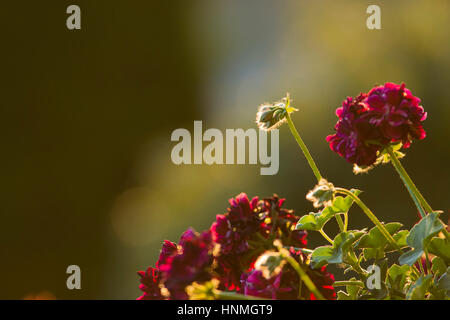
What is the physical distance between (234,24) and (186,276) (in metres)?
2.12

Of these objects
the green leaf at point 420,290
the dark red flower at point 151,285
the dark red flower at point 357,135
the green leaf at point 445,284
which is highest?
the dark red flower at point 357,135

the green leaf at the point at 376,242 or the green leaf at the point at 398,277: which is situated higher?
the green leaf at the point at 376,242

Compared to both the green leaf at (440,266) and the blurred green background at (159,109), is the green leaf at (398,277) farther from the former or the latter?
the blurred green background at (159,109)

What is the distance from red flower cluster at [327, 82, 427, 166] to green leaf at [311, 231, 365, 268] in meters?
0.06

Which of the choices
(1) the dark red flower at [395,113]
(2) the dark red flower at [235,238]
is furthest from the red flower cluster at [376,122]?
(2) the dark red flower at [235,238]

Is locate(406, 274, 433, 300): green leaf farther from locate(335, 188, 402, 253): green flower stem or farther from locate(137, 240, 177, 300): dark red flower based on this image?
locate(137, 240, 177, 300): dark red flower

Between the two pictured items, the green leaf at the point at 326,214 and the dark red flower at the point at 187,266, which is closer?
the dark red flower at the point at 187,266

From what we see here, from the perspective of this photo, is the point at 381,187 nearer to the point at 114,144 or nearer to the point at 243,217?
the point at 114,144

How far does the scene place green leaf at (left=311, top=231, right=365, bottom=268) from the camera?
14.9 inches

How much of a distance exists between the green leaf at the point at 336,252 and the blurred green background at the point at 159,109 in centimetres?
155

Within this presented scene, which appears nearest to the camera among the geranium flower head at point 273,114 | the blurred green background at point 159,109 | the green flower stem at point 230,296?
the green flower stem at point 230,296

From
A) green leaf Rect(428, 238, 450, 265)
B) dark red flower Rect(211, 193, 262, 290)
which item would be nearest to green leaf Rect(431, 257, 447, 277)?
green leaf Rect(428, 238, 450, 265)

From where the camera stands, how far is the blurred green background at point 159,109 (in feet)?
6.51

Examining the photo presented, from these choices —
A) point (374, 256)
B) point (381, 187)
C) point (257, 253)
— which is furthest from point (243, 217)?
point (381, 187)
